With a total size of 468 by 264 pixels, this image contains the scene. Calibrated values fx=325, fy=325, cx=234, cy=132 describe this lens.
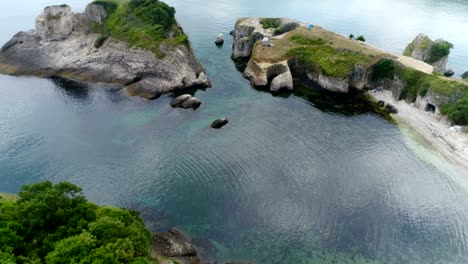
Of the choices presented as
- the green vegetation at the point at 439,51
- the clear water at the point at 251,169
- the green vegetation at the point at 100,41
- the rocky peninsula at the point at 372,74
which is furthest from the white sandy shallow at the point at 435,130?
the green vegetation at the point at 100,41

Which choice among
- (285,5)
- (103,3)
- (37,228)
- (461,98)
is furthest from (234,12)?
(37,228)

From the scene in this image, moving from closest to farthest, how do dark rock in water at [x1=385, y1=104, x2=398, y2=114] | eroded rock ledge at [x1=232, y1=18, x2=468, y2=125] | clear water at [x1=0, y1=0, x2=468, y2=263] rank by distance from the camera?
1. clear water at [x1=0, y1=0, x2=468, y2=263]
2. eroded rock ledge at [x1=232, y1=18, x2=468, y2=125]
3. dark rock in water at [x1=385, y1=104, x2=398, y2=114]

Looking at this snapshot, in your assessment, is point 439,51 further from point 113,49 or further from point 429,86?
point 113,49

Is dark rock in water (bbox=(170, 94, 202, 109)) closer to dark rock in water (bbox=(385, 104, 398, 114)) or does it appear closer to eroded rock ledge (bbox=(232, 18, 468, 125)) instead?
eroded rock ledge (bbox=(232, 18, 468, 125))

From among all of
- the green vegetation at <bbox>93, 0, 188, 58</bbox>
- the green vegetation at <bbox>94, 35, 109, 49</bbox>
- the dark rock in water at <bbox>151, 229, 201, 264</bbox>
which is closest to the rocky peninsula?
the green vegetation at <bbox>93, 0, 188, 58</bbox>

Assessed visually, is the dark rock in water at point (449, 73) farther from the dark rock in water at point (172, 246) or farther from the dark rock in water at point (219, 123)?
the dark rock in water at point (172, 246)

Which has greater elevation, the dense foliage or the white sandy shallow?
the dense foliage

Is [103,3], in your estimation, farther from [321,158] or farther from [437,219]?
[437,219]
